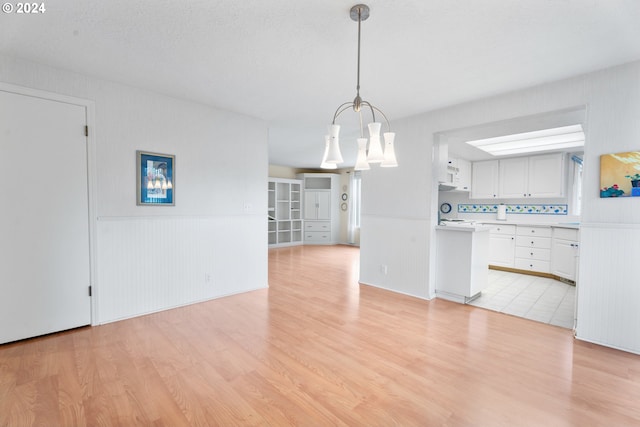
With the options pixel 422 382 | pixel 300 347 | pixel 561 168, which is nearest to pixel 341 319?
pixel 300 347

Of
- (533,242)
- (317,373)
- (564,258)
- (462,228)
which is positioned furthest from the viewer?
(533,242)

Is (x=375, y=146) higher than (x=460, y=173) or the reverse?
the reverse

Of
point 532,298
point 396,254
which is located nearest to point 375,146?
point 396,254

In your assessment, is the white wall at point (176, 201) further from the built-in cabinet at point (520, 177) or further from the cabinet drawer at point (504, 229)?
the built-in cabinet at point (520, 177)

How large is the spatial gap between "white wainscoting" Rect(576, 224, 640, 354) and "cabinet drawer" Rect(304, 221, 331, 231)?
6.82m

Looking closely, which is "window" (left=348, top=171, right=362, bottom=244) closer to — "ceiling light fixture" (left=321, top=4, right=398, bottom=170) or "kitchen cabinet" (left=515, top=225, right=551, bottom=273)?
"kitchen cabinet" (left=515, top=225, right=551, bottom=273)

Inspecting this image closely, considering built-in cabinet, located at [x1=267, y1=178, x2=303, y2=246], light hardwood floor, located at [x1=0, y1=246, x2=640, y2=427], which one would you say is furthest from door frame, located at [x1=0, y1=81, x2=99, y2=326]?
built-in cabinet, located at [x1=267, y1=178, x2=303, y2=246]

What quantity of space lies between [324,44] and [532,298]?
419cm

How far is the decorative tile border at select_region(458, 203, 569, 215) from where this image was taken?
527cm

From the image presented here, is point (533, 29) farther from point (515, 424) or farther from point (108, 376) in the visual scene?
point (108, 376)

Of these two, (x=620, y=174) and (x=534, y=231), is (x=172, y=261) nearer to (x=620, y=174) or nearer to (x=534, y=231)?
(x=620, y=174)

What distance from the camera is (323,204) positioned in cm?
909

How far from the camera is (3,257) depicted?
2436 millimetres

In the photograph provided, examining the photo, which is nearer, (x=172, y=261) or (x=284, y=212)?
(x=172, y=261)
